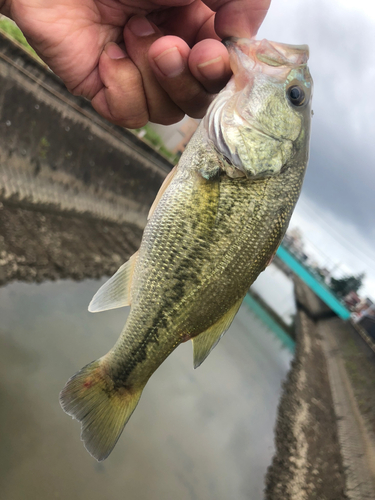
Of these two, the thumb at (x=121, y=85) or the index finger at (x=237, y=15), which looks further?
the thumb at (x=121, y=85)

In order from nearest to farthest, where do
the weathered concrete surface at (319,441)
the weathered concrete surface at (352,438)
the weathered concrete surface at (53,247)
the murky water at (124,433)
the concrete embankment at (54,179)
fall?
the murky water at (124,433), the weathered concrete surface at (53,247), the concrete embankment at (54,179), the weathered concrete surface at (319,441), the weathered concrete surface at (352,438)

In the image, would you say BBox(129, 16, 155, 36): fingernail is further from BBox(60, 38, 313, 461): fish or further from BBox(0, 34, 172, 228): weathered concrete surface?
BBox(0, 34, 172, 228): weathered concrete surface

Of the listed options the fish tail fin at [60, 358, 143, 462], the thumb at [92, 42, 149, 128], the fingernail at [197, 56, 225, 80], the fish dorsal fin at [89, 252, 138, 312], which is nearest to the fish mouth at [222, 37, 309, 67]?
the fingernail at [197, 56, 225, 80]

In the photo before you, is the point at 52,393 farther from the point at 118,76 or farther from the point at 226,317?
the point at 118,76

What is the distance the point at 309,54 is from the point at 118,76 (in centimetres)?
129

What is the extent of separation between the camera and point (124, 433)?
20.8ft

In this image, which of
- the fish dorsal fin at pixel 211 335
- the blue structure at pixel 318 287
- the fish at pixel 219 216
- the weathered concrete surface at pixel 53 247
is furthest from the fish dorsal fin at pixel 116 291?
the blue structure at pixel 318 287

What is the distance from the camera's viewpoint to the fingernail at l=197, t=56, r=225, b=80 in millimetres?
1832

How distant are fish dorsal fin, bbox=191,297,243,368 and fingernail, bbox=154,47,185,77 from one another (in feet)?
4.98

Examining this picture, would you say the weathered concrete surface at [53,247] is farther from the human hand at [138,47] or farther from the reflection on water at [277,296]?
the reflection on water at [277,296]

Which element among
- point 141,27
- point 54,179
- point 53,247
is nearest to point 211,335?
point 141,27

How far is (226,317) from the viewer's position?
6.65 feet

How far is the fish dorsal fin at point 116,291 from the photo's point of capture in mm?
2076

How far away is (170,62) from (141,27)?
48 cm
